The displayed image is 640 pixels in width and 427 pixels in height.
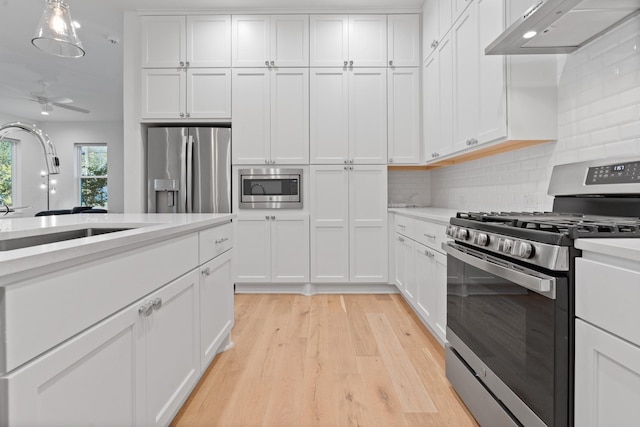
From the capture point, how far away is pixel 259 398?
66.7 inches

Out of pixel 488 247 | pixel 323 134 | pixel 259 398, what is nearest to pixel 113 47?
pixel 323 134

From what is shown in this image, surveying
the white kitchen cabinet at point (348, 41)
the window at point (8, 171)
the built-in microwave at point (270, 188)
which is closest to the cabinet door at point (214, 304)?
the built-in microwave at point (270, 188)

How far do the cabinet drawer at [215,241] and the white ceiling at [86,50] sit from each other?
2503 millimetres

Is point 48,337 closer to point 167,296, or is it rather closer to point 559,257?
point 167,296

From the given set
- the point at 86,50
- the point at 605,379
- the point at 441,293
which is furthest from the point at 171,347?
the point at 86,50

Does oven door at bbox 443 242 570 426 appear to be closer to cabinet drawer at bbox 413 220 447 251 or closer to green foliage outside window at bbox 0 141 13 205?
cabinet drawer at bbox 413 220 447 251

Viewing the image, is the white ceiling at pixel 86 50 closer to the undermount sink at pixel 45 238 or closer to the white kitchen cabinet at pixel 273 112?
the white kitchen cabinet at pixel 273 112

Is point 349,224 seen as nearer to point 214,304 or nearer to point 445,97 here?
point 445,97

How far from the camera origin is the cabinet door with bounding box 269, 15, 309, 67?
348 centimetres

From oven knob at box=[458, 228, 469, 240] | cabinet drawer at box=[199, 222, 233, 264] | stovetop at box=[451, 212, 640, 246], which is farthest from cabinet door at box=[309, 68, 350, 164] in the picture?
stovetop at box=[451, 212, 640, 246]

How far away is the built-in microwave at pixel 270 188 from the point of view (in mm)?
3512

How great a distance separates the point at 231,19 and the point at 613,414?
13.0 ft

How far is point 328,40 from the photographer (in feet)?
11.5

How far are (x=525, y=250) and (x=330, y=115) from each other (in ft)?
8.88
